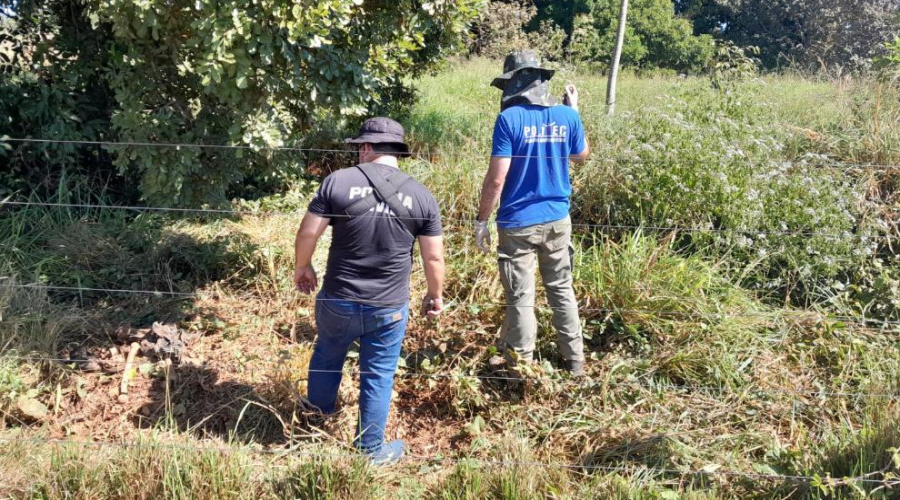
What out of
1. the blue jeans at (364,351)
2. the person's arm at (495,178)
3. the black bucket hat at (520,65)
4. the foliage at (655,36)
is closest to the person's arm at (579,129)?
the black bucket hat at (520,65)

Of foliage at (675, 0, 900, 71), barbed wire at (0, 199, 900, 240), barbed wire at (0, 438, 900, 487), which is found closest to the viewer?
barbed wire at (0, 438, 900, 487)

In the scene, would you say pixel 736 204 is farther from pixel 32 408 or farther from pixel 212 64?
pixel 32 408

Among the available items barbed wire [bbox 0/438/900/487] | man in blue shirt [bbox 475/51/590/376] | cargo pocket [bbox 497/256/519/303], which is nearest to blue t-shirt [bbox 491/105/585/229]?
man in blue shirt [bbox 475/51/590/376]

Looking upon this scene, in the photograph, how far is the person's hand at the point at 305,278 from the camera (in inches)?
138

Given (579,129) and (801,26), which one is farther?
(801,26)

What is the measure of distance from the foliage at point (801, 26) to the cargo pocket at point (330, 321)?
1742cm

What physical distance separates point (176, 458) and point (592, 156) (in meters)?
4.06

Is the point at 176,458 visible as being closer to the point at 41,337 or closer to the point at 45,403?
the point at 45,403

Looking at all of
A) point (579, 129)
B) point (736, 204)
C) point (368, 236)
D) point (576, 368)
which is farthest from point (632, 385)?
point (368, 236)

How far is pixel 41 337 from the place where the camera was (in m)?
4.50

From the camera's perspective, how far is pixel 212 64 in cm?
387

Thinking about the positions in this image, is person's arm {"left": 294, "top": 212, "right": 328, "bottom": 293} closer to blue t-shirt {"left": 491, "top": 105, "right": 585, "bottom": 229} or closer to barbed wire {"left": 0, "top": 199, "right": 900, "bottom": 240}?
barbed wire {"left": 0, "top": 199, "right": 900, "bottom": 240}

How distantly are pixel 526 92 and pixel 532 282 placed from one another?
3.70 ft

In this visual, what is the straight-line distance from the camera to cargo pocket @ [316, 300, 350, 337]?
11.3 feet
